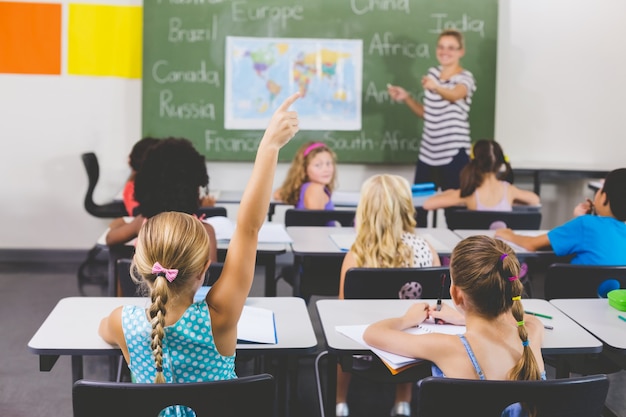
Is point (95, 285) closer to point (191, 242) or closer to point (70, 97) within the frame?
point (70, 97)

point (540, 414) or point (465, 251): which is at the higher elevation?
point (465, 251)

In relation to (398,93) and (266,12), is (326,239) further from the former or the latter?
(266,12)

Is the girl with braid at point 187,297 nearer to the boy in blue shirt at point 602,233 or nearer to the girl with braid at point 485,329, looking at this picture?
the girl with braid at point 485,329

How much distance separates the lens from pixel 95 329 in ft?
7.35

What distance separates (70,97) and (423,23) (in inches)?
107

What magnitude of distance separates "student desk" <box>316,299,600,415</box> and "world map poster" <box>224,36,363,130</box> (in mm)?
3613

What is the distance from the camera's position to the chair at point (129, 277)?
2723 millimetres

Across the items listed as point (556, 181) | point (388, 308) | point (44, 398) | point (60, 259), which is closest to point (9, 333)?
point (44, 398)

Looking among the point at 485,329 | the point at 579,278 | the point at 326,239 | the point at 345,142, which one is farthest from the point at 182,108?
the point at 485,329

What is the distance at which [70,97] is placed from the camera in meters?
6.00

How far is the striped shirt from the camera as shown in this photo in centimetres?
572

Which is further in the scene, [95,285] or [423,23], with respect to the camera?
[423,23]

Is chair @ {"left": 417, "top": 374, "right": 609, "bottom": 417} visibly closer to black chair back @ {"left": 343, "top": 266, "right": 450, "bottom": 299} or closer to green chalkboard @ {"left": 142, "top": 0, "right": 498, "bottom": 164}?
black chair back @ {"left": 343, "top": 266, "right": 450, "bottom": 299}

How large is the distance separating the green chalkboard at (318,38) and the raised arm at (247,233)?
4187 millimetres
